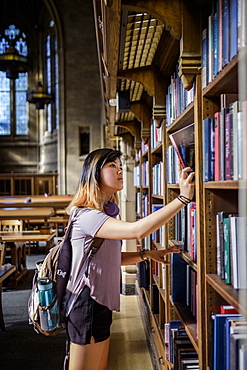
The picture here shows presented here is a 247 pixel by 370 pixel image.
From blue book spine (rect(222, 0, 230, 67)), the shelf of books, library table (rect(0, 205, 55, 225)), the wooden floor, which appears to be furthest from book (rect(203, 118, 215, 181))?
library table (rect(0, 205, 55, 225))

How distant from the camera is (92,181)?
1749mm

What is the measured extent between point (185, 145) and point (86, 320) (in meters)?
0.85

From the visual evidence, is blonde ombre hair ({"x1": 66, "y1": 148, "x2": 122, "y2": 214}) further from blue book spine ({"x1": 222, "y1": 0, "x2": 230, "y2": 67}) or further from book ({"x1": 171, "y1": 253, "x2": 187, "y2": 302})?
blue book spine ({"x1": 222, "y1": 0, "x2": 230, "y2": 67})

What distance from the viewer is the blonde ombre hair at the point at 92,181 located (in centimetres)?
173

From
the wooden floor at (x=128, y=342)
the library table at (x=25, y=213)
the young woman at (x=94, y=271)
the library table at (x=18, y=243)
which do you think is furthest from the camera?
the library table at (x=25, y=213)

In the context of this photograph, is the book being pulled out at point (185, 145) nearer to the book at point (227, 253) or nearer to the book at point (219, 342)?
the book at point (227, 253)

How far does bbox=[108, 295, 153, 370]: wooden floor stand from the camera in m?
3.03

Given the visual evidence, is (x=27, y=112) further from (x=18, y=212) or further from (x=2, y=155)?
(x=18, y=212)

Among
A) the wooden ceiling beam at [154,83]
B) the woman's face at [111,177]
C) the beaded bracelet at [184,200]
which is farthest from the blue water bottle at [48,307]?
the wooden ceiling beam at [154,83]

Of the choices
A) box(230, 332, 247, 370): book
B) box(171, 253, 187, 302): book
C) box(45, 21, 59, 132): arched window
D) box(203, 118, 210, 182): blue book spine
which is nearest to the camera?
box(230, 332, 247, 370): book

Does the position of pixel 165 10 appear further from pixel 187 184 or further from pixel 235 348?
pixel 235 348

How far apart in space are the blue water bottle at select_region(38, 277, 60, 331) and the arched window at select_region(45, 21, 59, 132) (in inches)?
615

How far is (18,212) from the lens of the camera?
6.35 meters

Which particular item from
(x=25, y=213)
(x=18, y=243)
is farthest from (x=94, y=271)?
(x=25, y=213)
